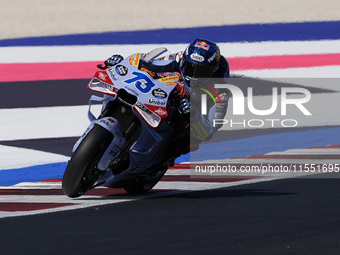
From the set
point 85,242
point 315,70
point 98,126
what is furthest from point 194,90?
point 315,70

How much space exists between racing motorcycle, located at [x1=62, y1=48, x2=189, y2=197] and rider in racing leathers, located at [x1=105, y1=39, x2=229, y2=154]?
0.40ft

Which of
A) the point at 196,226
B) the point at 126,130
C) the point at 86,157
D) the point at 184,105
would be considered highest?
the point at 184,105

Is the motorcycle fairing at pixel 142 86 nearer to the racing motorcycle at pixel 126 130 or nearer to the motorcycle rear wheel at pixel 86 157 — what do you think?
the racing motorcycle at pixel 126 130

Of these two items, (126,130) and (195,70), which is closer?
(126,130)

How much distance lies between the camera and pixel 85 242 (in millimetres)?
5922

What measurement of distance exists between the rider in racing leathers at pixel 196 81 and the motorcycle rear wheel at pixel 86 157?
0.75m

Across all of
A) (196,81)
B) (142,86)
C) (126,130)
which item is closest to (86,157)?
(126,130)

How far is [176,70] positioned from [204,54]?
0.47 metres

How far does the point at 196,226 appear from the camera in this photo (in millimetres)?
6531

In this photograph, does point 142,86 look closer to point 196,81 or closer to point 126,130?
point 126,130

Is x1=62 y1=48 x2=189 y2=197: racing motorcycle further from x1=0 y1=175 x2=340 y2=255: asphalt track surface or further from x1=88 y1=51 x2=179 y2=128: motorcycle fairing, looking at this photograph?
x1=0 y1=175 x2=340 y2=255: asphalt track surface

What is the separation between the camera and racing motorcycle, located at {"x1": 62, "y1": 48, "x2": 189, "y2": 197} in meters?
7.59

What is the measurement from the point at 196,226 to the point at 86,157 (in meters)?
1.37

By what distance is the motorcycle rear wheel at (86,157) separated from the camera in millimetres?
7512
